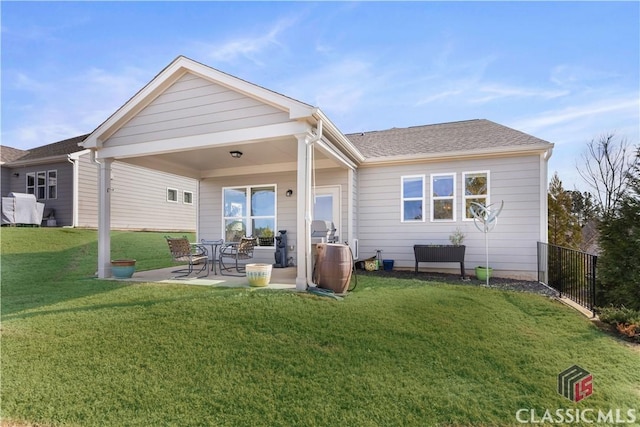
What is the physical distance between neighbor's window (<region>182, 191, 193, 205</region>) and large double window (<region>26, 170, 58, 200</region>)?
5630 millimetres

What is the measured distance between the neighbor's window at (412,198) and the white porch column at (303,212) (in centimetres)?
392

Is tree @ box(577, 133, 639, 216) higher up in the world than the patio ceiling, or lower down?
higher up

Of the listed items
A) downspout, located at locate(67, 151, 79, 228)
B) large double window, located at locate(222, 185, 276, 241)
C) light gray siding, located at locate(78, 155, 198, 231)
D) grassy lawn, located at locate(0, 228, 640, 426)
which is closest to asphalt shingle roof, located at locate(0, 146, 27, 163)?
light gray siding, located at locate(78, 155, 198, 231)

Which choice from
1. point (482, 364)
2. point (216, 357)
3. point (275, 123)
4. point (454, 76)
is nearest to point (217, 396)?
point (216, 357)

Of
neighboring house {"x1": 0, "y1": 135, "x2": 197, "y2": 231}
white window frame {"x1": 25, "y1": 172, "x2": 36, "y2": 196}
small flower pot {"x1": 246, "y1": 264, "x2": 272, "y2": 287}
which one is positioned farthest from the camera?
white window frame {"x1": 25, "y1": 172, "x2": 36, "y2": 196}

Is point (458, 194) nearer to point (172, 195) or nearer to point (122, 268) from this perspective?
point (122, 268)

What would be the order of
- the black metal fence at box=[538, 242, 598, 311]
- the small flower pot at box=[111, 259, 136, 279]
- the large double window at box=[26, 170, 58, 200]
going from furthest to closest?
the large double window at box=[26, 170, 58, 200]
the small flower pot at box=[111, 259, 136, 279]
the black metal fence at box=[538, 242, 598, 311]

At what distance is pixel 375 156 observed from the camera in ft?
27.5

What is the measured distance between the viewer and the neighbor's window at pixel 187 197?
17625 millimetres

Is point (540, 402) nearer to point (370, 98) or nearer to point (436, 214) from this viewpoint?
point (436, 214)

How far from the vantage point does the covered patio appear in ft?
17.2

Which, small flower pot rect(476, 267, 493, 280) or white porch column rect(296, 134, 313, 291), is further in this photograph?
small flower pot rect(476, 267, 493, 280)

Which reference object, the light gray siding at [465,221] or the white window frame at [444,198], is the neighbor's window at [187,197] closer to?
the light gray siding at [465,221]

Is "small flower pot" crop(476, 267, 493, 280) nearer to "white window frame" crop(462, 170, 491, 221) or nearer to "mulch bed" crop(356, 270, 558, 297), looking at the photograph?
→ "mulch bed" crop(356, 270, 558, 297)
